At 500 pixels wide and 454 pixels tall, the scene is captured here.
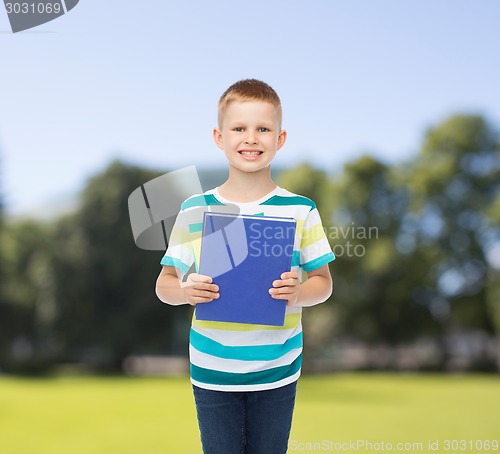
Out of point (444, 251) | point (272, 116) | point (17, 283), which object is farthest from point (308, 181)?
point (272, 116)

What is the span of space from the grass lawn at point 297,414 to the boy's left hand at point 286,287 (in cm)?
419

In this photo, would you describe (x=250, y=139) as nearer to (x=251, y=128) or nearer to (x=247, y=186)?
(x=251, y=128)

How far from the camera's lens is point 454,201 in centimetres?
1895

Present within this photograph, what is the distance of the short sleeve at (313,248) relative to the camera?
215 centimetres

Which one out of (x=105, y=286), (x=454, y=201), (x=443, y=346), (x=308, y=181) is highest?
(x=308, y=181)

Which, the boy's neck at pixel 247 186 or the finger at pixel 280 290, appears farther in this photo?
the boy's neck at pixel 247 186

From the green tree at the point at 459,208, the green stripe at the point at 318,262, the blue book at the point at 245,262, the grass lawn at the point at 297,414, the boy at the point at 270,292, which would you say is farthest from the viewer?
the green tree at the point at 459,208

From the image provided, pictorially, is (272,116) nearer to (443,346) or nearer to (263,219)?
(263,219)

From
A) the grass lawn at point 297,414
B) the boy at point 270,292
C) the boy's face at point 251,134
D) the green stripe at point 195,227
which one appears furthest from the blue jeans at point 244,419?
the grass lawn at point 297,414

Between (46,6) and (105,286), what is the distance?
1653 cm

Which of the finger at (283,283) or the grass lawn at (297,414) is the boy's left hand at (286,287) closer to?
the finger at (283,283)

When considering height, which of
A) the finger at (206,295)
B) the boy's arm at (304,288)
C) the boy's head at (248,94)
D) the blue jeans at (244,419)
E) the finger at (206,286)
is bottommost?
the blue jeans at (244,419)

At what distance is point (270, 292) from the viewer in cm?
196

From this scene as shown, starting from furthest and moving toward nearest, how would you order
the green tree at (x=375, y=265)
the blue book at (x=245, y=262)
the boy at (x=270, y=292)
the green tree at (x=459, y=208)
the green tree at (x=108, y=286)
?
the green tree at (x=108, y=286), the green tree at (x=375, y=265), the green tree at (x=459, y=208), the boy at (x=270, y=292), the blue book at (x=245, y=262)
